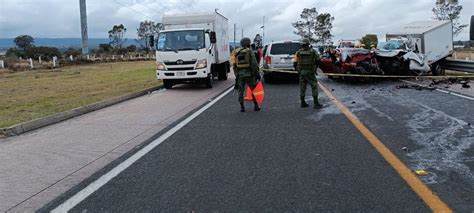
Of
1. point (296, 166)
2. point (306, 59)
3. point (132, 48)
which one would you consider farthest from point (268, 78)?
point (132, 48)

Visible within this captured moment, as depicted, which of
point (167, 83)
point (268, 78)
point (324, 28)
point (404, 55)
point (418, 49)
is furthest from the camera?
point (324, 28)

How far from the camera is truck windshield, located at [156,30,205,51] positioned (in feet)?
58.6

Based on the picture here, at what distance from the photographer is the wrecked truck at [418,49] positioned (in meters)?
19.5

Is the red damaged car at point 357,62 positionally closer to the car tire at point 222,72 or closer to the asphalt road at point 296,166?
the car tire at point 222,72

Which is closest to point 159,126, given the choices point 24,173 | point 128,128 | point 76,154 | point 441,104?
point 128,128

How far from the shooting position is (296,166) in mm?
5973

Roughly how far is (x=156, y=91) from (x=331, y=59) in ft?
24.8

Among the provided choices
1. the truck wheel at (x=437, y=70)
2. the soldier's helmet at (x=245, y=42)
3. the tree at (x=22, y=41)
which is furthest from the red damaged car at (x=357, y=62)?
the tree at (x=22, y=41)

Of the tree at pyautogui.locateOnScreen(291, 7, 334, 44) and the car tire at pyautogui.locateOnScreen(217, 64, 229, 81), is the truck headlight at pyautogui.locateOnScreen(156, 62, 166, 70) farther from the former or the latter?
the tree at pyautogui.locateOnScreen(291, 7, 334, 44)

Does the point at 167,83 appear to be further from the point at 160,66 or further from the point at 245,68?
the point at 245,68

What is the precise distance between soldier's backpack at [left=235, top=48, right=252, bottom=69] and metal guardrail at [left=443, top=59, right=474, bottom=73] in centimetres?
1262

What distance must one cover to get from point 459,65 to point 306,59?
12.7m

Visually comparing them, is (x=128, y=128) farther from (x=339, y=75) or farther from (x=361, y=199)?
(x=339, y=75)

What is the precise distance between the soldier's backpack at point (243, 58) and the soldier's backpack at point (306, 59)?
133 cm
